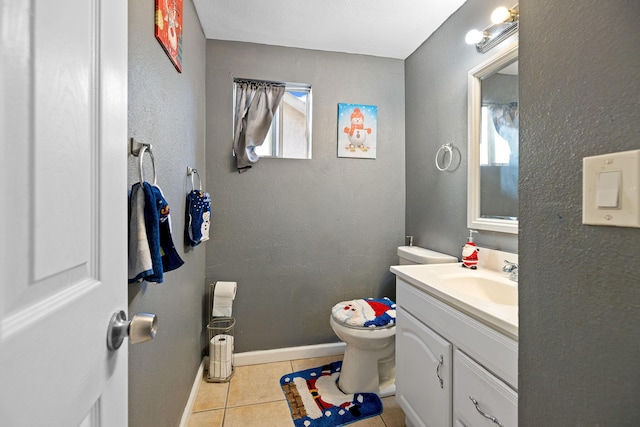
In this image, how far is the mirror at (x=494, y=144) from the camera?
135cm

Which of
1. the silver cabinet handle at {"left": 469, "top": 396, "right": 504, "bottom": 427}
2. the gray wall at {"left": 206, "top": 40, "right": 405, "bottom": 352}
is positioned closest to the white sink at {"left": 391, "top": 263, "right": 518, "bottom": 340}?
the silver cabinet handle at {"left": 469, "top": 396, "right": 504, "bottom": 427}

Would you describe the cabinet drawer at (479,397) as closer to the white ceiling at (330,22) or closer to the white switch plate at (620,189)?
the white switch plate at (620,189)

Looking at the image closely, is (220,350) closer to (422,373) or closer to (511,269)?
(422,373)

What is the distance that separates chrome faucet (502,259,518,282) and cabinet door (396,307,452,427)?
45 cm

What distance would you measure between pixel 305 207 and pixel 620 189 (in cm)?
181

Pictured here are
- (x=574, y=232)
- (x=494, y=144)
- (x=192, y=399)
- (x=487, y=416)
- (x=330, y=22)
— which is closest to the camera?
(x=574, y=232)

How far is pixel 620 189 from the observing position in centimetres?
45

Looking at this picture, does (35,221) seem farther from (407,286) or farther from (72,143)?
(407,286)

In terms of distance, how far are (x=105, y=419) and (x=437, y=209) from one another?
1.89 meters

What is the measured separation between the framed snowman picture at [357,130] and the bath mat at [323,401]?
165 centimetres

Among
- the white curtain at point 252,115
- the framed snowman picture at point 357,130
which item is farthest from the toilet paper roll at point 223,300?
the framed snowman picture at point 357,130

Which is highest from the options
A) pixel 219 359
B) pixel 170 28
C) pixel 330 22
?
pixel 330 22

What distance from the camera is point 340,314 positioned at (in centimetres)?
173

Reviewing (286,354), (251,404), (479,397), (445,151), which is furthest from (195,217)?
(445,151)
